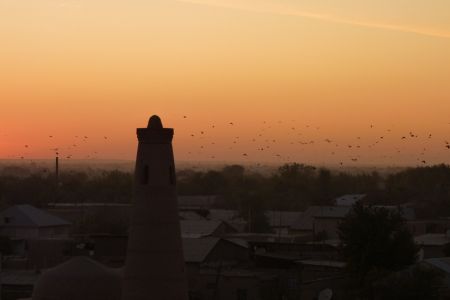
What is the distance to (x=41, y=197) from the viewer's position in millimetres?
102750

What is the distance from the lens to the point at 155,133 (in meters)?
23.6

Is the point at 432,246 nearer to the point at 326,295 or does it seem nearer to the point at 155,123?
the point at 326,295

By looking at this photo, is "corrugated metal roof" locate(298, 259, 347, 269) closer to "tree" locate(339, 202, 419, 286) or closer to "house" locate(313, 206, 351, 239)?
"tree" locate(339, 202, 419, 286)

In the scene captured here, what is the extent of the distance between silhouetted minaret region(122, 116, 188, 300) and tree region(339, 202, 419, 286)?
14.3 meters

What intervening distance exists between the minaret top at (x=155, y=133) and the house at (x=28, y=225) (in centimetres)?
3860

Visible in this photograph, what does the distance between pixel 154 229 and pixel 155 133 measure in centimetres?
221

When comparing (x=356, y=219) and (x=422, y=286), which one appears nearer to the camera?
(x=422, y=286)

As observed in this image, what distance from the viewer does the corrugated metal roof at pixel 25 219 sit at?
2468 inches

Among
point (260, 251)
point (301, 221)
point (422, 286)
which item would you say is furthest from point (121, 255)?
point (301, 221)

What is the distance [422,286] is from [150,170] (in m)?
10.4

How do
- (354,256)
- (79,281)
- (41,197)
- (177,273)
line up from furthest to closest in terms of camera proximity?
(41,197), (354,256), (79,281), (177,273)

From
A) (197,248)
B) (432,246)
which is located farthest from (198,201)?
(197,248)

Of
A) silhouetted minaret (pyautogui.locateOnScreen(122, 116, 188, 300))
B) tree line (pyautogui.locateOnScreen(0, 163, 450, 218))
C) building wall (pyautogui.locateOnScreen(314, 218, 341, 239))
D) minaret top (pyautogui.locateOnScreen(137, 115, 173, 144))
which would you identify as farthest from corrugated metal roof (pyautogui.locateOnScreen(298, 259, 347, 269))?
tree line (pyautogui.locateOnScreen(0, 163, 450, 218))

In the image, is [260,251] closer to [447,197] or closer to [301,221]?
[301,221]
